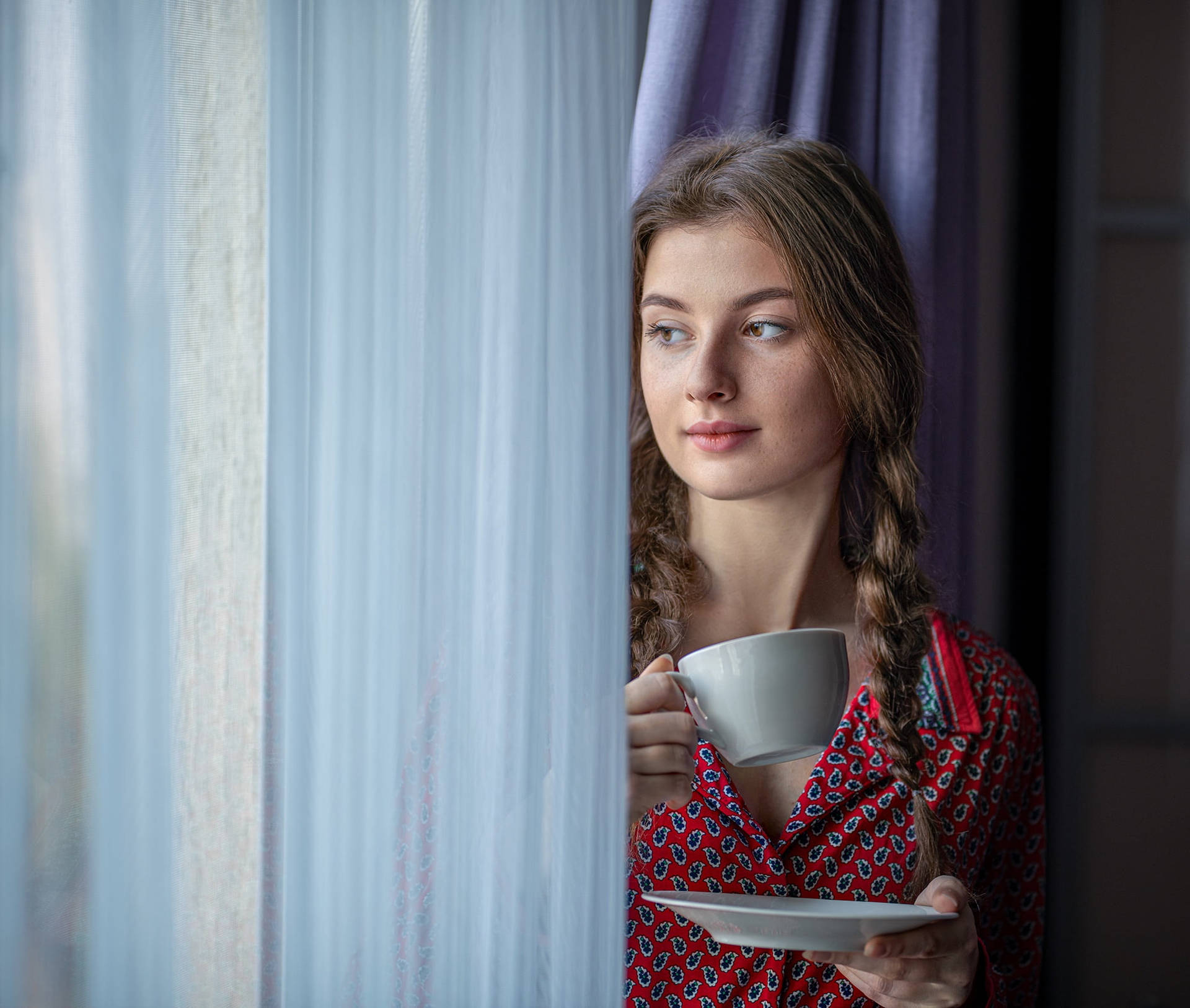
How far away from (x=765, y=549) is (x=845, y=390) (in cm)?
17

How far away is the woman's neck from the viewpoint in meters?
0.92

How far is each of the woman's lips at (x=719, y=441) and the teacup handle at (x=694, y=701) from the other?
0.76ft

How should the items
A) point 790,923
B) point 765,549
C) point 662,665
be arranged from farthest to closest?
point 765,549 → point 662,665 → point 790,923

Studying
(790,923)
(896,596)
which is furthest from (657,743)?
(896,596)

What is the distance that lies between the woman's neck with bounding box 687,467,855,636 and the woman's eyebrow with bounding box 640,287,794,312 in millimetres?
187

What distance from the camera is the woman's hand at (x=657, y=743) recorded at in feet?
2.01

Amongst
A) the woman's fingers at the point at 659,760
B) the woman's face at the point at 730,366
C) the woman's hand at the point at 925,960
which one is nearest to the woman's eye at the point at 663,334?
the woman's face at the point at 730,366

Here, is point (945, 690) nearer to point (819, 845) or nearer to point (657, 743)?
point (819, 845)

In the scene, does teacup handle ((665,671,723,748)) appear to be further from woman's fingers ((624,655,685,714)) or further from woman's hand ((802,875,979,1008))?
woman's hand ((802,875,979,1008))

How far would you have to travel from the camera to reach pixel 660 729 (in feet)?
2.02

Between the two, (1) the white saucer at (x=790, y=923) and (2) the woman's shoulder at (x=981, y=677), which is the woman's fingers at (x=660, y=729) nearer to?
(1) the white saucer at (x=790, y=923)

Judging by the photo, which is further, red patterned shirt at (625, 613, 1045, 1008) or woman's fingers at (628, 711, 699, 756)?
red patterned shirt at (625, 613, 1045, 1008)

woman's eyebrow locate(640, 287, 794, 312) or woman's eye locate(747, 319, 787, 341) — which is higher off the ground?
woman's eyebrow locate(640, 287, 794, 312)

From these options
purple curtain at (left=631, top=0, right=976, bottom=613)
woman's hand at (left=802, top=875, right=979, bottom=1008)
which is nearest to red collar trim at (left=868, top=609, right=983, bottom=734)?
purple curtain at (left=631, top=0, right=976, bottom=613)
